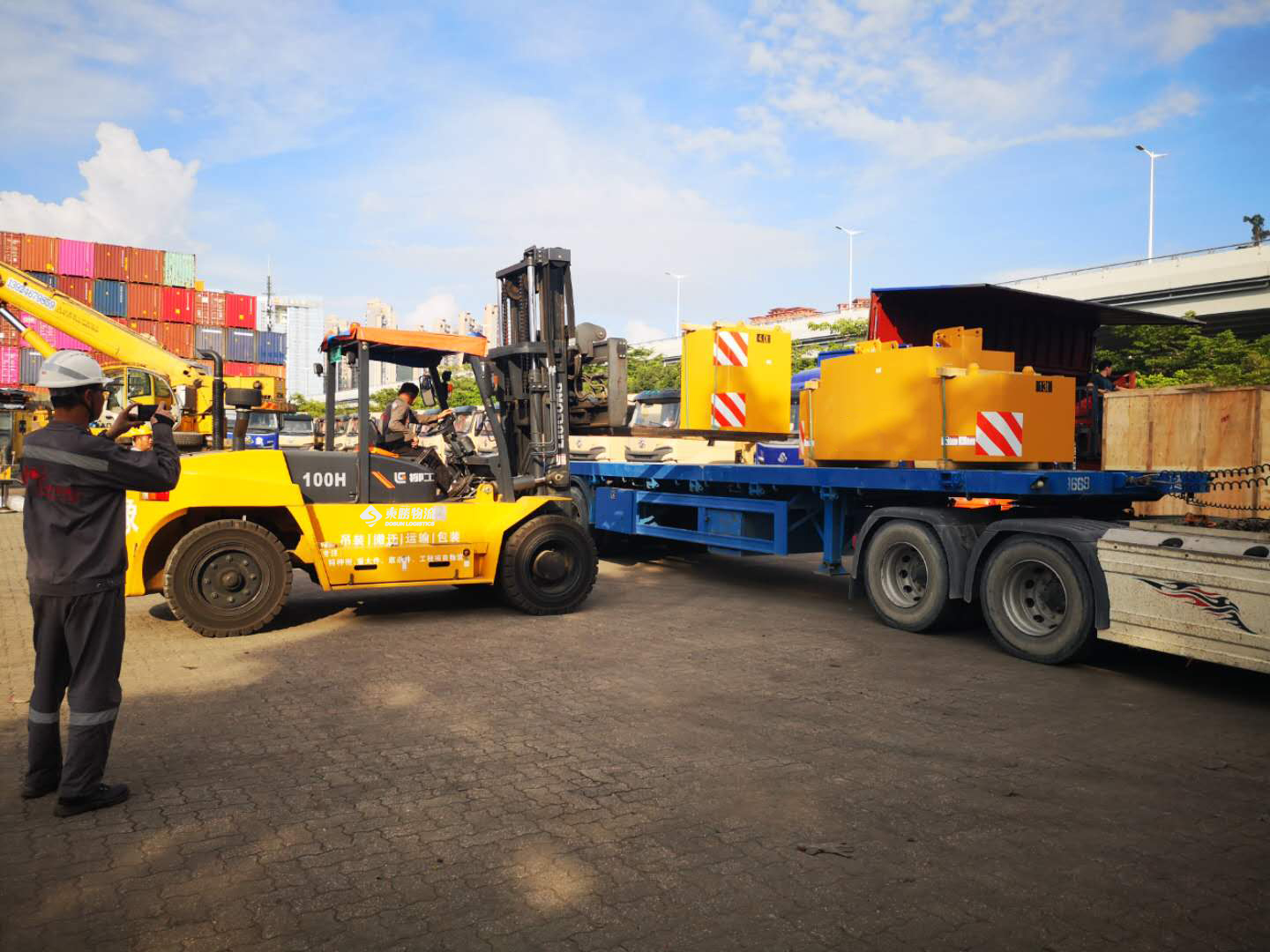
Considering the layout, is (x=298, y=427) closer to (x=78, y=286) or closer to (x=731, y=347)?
(x=731, y=347)

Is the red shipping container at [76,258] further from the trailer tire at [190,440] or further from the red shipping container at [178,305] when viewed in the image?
the trailer tire at [190,440]

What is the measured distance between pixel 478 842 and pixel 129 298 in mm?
49439

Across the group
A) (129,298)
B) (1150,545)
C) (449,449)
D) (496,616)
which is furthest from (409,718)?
(129,298)

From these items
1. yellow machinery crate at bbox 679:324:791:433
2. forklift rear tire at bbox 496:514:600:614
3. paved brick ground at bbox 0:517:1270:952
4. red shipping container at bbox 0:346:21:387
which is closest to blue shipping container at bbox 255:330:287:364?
red shipping container at bbox 0:346:21:387

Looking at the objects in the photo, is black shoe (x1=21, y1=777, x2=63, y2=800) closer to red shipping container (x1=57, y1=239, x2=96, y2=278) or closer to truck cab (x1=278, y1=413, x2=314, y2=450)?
truck cab (x1=278, y1=413, x2=314, y2=450)

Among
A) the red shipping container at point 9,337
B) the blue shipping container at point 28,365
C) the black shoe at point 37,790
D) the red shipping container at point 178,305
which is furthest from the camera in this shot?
the red shipping container at point 178,305

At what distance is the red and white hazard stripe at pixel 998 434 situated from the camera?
7.45m

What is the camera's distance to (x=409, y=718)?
5324 millimetres

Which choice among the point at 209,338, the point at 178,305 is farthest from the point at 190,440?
the point at 178,305

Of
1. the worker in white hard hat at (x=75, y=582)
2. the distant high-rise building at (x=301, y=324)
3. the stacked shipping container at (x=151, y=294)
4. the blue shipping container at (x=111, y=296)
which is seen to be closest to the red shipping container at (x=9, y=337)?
the stacked shipping container at (x=151, y=294)

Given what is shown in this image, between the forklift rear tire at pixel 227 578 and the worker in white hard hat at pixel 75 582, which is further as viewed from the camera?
the forklift rear tire at pixel 227 578

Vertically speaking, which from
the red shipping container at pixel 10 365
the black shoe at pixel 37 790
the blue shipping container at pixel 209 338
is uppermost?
the blue shipping container at pixel 209 338

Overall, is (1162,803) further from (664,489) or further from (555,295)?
(664,489)

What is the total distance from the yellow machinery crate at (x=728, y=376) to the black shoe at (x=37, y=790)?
635 cm
